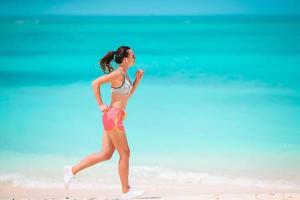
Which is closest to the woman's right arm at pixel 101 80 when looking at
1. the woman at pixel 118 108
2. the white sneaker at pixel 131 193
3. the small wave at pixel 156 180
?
the woman at pixel 118 108

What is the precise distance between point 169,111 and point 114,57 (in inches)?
159

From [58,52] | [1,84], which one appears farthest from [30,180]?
[58,52]

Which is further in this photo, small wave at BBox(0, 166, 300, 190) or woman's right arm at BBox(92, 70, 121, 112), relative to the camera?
small wave at BBox(0, 166, 300, 190)

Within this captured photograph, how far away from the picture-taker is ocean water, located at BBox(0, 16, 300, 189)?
6.27m

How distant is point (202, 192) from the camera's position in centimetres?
533

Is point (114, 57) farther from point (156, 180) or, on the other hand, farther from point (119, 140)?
point (156, 180)

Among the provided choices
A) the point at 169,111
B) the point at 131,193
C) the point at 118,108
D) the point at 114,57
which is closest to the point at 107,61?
the point at 114,57

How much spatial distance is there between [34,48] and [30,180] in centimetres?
945

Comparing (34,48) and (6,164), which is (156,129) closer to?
(6,164)

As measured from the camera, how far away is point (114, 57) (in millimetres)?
4480


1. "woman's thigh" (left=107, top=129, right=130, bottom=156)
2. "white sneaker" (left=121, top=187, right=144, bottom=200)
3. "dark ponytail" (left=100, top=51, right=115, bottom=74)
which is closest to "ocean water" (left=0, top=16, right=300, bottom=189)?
"white sneaker" (left=121, top=187, right=144, bottom=200)

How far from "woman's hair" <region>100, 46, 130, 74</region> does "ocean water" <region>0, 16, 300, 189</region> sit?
67.3 inches

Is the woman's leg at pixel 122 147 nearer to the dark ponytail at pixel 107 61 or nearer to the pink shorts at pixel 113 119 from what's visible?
the pink shorts at pixel 113 119

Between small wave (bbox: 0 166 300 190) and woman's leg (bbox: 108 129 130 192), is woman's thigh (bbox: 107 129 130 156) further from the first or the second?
small wave (bbox: 0 166 300 190)
